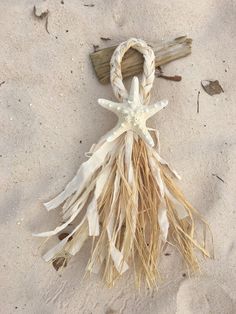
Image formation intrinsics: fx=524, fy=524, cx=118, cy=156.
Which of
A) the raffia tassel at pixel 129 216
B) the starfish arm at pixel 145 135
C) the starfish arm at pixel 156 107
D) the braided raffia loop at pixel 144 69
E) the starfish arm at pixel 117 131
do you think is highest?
the braided raffia loop at pixel 144 69

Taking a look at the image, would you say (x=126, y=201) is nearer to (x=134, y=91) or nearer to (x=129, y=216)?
(x=129, y=216)

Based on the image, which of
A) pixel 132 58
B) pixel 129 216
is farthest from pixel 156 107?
pixel 129 216

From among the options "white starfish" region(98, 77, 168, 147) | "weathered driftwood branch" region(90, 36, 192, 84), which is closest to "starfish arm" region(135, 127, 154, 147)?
"white starfish" region(98, 77, 168, 147)

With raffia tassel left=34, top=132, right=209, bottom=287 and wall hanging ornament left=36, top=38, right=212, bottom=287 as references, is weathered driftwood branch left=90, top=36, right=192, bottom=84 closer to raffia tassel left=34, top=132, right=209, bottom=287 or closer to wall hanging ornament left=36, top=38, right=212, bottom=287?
wall hanging ornament left=36, top=38, right=212, bottom=287

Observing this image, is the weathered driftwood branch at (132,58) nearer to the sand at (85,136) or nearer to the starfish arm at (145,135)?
the sand at (85,136)

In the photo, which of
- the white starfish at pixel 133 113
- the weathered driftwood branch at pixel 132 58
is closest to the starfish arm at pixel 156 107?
the white starfish at pixel 133 113

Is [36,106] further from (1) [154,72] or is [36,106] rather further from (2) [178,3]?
(2) [178,3]

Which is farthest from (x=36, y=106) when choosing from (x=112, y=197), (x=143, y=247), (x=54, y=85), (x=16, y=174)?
Answer: (x=143, y=247)
